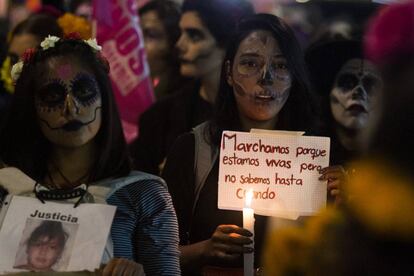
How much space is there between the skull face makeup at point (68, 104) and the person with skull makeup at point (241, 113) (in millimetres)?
568

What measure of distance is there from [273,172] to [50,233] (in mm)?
962

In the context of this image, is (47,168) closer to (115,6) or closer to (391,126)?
(391,126)

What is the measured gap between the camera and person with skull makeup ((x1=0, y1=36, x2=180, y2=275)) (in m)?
3.44

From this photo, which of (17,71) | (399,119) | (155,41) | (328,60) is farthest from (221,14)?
(399,119)

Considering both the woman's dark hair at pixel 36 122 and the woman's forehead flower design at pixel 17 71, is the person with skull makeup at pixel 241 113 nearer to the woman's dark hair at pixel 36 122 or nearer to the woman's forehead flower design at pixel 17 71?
the woman's dark hair at pixel 36 122

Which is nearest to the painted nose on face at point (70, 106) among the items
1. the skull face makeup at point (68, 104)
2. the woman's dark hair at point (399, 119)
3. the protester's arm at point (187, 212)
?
the skull face makeup at point (68, 104)

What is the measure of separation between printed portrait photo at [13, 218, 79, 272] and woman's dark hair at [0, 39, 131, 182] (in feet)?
0.81

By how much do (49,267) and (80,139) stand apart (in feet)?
1.55

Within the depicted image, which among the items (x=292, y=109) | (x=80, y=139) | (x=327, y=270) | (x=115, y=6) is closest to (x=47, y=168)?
(x=80, y=139)

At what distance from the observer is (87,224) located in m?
3.36

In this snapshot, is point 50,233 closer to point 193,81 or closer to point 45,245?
point 45,245

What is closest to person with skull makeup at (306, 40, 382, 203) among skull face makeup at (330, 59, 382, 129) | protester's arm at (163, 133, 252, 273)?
skull face makeup at (330, 59, 382, 129)

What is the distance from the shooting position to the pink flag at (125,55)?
23.6 ft

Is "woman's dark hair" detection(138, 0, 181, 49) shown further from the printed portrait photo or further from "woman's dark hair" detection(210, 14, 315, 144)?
the printed portrait photo
